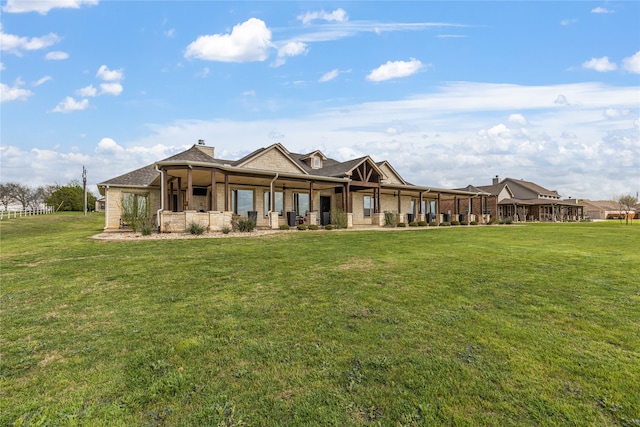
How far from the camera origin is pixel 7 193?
180 feet

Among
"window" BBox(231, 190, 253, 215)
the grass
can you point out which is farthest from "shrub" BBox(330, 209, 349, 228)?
the grass

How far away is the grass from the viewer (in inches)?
94.9

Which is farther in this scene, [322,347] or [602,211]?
[602,211]

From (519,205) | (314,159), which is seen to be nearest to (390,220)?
(314,159)

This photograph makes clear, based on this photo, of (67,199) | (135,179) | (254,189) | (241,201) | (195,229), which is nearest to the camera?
(195,229)

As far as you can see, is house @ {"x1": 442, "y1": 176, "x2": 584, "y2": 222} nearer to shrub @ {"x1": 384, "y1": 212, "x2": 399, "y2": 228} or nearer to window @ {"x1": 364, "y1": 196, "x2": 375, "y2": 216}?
window @ {"x1": 364, "y1": 196, "x2": 375, "y2": 216}

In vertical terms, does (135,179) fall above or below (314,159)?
below

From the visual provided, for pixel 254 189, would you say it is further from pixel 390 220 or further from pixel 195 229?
pixel 390 220

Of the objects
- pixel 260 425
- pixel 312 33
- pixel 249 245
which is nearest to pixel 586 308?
pixel 260 425

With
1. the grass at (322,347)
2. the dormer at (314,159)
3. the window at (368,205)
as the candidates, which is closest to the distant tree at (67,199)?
the dormer at (314,159)

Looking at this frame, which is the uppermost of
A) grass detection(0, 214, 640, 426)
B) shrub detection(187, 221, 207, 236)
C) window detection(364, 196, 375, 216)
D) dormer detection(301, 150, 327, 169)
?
dormer detection(301, 150, 327, 169)

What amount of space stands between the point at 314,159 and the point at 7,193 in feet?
209

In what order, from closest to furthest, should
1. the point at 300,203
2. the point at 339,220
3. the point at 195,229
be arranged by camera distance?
the point at 195,229 → the point at 339,220 → the point at 300,203

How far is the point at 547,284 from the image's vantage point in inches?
218
